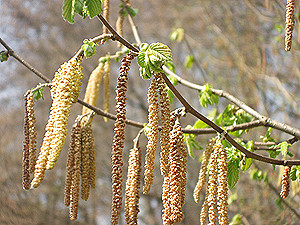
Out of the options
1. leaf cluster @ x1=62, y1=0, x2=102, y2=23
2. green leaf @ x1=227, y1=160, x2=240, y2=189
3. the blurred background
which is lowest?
green leaf @ x1=227, y1=160, x2=240, y2=189

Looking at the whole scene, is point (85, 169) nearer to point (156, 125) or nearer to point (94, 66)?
point (156, 125)

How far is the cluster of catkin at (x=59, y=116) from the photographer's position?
2.45 feet

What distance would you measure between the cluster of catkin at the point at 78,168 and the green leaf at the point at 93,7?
396 mm

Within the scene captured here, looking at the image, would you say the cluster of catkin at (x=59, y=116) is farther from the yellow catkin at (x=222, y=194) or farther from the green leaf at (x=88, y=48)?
the yellow catkin at (x=222, y=194)

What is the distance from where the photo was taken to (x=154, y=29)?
5648 mm

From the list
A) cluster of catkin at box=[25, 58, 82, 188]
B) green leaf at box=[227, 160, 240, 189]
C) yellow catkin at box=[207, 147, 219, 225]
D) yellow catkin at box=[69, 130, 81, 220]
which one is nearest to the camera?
cluster of catkin at box=[25, 58, 82, 188]

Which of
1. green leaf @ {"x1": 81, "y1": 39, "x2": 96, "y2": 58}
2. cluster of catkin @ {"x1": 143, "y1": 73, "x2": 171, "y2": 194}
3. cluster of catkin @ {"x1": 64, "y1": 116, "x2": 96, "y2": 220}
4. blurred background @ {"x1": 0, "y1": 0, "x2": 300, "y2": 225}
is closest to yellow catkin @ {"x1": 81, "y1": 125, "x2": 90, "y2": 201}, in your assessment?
cluster of catkin @ {"x1": 64, "y1": 116, "x2": 96, "y2": 220}

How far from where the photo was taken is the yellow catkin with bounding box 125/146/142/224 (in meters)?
0.92

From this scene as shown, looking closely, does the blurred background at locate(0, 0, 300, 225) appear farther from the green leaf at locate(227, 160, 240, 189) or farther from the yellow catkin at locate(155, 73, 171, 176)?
the yellow catkin at locate(155, 73, 171, 176)

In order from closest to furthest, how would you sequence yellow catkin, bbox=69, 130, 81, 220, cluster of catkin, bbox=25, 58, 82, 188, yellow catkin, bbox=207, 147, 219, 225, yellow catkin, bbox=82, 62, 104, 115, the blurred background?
cluster of catkin, bbox=25, 58, 82, 188
yellow catkin, bbox=207, 147, 219, 225
yellow catkin, bbox=69, 130, 81, 220
yellow catkin, bbox=82, 62, 104, 115
the blurred background

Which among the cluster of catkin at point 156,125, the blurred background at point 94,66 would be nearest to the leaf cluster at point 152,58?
the cluster of catkin at point 156,125

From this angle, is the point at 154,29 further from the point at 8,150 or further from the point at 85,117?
the point at 85,117

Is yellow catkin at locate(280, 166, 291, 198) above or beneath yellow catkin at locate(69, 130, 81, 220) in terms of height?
above

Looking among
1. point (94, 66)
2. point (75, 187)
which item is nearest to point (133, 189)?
point (75, 187)
